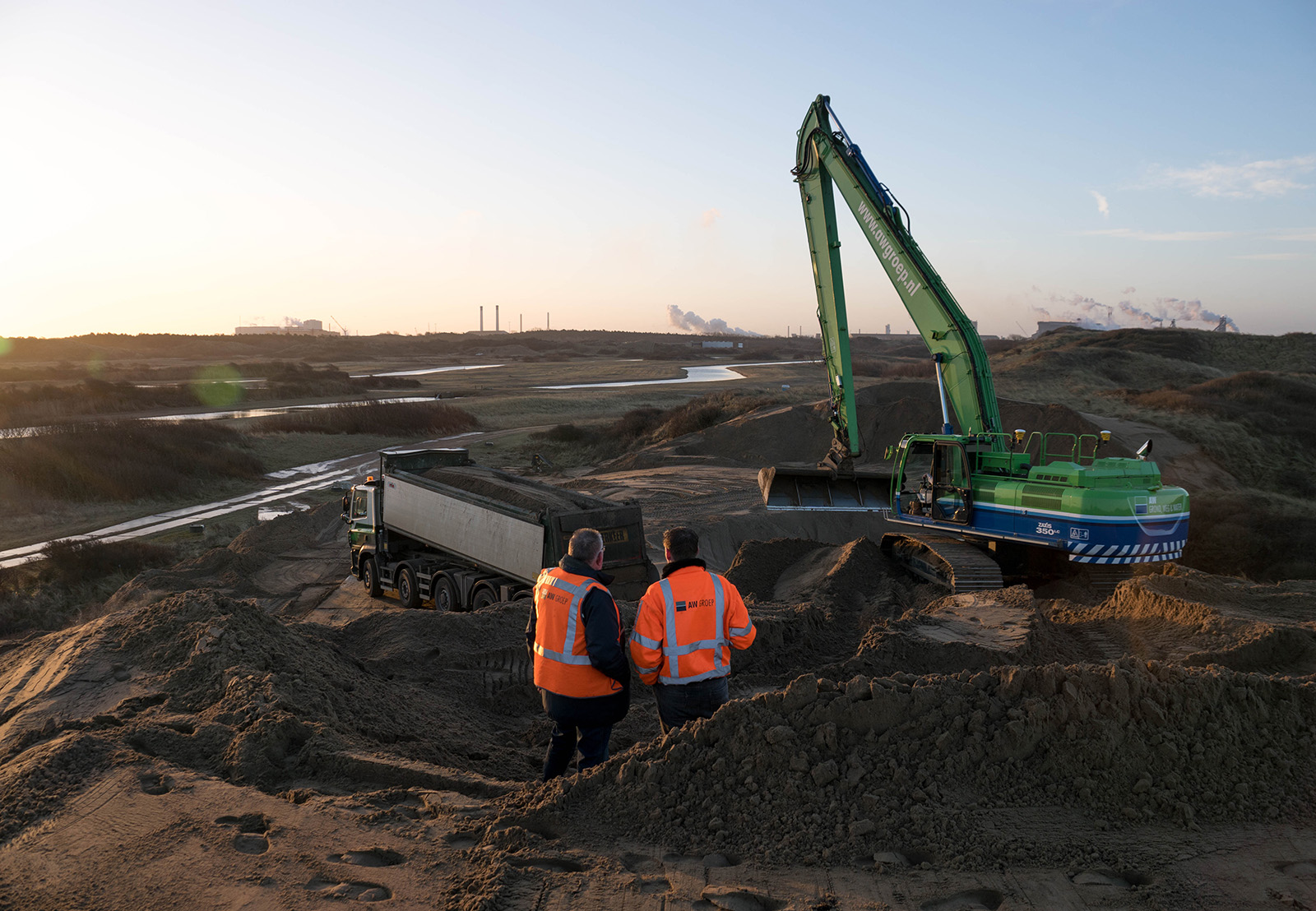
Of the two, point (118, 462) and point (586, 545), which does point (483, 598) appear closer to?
point (586, 545)

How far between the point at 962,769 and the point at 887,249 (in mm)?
10758

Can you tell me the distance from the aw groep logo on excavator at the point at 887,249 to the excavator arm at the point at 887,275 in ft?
0.05

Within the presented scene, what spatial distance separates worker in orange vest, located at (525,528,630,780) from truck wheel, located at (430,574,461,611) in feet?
31.9

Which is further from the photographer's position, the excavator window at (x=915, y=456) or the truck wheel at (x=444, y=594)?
the truck wheel at (x=444, y=594)

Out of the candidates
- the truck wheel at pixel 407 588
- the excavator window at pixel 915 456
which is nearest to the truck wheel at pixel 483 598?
the truck wheel at pixel 407 588

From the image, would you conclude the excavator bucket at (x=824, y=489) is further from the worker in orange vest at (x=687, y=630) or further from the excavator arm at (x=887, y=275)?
the worker in orange vest at (x=687, y=630)

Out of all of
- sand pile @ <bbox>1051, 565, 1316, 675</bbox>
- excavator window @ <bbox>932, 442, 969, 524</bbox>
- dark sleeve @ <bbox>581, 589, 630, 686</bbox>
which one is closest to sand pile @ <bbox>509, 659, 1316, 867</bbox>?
dark sleeve @ <bbox>581, 589, 630, 686</bbox>

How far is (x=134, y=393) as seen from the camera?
49.8 meters

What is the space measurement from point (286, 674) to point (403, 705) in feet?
3.80

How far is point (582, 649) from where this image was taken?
215 inches

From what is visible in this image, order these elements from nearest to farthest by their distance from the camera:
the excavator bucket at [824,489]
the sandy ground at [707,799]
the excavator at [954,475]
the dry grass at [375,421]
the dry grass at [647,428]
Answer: the sandy ground at [707,799] < the excavator at [954,475] < the excavator bucket at [824,489] < the dry grass at [647,428] < the dry grass at [375,421]

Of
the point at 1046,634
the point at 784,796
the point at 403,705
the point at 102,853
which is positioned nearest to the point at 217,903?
the point at 102,853

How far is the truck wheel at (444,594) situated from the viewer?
15.1m

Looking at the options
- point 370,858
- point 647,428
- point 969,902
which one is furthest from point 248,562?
point 647,428
